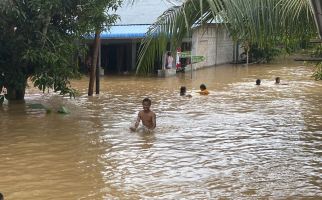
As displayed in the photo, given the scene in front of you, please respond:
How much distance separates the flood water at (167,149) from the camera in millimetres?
7426

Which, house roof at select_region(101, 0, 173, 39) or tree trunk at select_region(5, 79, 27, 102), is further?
house roof at select_region(101, 0, 173, 39)

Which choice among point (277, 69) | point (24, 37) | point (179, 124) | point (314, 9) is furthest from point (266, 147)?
point (277, 69)

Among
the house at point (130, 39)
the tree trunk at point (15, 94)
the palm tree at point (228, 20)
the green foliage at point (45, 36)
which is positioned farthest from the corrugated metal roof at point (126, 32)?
the palm tree at point (228, 20)

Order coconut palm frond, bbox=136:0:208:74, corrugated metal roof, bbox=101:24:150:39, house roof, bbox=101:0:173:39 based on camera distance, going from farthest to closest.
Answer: house roof, bbox=101:0:173:39, corrugated metal roof, bbox=101:24:150:39, coconut palm frond, bbox=136:0:208:74

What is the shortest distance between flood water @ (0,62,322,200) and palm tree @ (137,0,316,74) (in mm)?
2021

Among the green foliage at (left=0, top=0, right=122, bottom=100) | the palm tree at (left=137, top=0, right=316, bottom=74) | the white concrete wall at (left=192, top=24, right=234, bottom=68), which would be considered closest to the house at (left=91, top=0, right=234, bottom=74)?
the white concrete wall at (left=192, top=24, right=234, bottom=68)

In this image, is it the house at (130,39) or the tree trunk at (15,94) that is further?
the house at (130,39)

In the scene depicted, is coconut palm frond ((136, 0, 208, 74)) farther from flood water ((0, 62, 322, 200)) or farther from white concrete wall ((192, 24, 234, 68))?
white concrete wall ((192, 24, 234, 68))

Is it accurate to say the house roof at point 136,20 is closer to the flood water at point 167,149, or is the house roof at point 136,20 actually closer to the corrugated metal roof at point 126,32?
the corrugated metal roof at point 126,32

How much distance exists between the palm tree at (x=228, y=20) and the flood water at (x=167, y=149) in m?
2.02

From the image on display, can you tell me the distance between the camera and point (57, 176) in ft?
26.5

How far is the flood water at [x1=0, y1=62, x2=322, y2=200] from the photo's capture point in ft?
24.4

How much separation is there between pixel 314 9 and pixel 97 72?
1369 cm

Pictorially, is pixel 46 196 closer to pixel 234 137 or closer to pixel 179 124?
pixel 234 137
